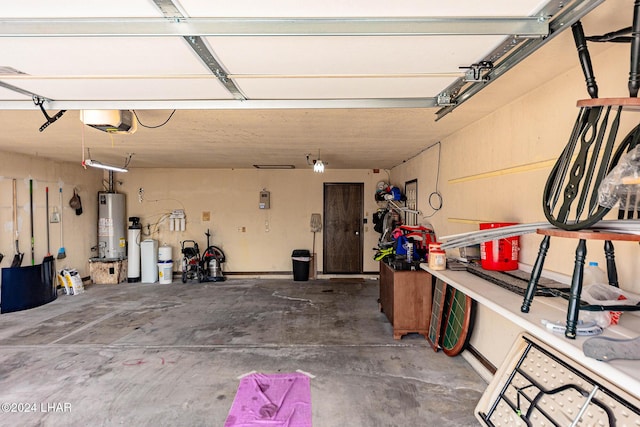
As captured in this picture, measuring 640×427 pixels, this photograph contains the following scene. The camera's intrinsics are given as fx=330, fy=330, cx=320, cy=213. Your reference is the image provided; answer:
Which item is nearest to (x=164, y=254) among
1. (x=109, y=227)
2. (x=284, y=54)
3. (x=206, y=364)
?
(x=109, y=227)

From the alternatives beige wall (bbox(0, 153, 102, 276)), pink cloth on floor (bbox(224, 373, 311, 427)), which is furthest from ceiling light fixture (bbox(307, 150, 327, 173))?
beige wall (bbox(0, 153, 102, 276))

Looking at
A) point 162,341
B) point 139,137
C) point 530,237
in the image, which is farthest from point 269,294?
point 530,237

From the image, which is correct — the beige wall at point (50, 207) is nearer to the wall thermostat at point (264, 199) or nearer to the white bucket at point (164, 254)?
the white bucket at point (164, 254)

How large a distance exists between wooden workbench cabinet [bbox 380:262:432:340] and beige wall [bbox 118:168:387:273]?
3.79 meters

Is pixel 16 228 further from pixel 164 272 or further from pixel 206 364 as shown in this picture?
pixel 206 364

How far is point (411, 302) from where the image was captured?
383 centimetres

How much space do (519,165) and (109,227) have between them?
25.0 feet

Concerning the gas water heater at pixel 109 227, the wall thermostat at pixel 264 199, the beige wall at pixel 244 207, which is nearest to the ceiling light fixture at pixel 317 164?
the beige wall at pixel 244 207

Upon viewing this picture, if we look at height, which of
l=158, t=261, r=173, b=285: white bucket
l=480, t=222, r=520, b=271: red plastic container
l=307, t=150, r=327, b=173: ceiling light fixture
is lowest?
l=158, t=261, r=173, b=285: white bucket

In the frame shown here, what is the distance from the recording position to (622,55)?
1781 millimetres

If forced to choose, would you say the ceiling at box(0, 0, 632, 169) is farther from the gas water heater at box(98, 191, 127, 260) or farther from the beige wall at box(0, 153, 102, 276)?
the gas water heater at box(98, 191, 127, 260)

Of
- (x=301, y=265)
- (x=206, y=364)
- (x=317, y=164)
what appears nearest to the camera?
(x=206, y=364)

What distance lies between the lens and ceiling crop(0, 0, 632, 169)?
1349 millimetres

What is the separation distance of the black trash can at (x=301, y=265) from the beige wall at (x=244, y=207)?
443 mm
